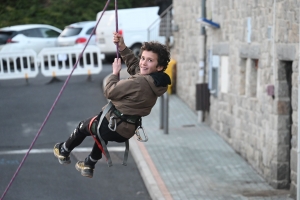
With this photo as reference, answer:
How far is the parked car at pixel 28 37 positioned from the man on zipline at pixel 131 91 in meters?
14.0

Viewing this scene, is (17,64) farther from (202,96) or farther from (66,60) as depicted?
(202,96)

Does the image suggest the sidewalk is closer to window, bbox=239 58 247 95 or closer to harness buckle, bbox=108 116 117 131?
window, bbox=239 58 247 95

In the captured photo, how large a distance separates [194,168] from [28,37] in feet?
44.0

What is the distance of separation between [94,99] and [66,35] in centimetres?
589

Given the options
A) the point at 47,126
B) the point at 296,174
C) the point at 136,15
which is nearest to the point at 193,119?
the point at 47,126

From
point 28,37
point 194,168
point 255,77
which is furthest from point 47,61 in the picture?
point 194,168

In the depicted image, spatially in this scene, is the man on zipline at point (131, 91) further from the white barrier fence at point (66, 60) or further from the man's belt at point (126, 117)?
the white barrier fence at point (66, 60)

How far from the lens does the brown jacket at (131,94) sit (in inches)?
278

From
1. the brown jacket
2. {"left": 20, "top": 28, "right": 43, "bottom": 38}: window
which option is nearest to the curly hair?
the brown jacket

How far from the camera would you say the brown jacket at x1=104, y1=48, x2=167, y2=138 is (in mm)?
7070

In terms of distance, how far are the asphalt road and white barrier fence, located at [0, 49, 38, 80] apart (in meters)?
1.23

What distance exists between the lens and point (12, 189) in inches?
435

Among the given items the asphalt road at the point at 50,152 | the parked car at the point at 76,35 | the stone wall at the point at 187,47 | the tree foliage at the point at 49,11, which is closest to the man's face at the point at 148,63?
the asphalt road at the point at 50,152

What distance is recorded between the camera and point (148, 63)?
710 cm
